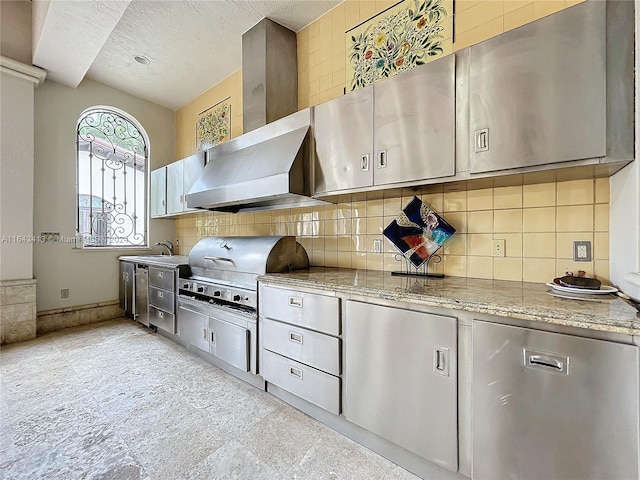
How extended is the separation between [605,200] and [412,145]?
1054 millimetres

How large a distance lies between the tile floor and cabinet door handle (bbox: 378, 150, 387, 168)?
5.66ft

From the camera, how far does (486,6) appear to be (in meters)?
1.96

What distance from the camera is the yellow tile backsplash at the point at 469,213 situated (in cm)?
165

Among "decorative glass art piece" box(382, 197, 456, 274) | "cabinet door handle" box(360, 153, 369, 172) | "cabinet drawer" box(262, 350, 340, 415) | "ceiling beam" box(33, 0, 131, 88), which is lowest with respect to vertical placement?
"cabinet drawer" box(262, 350, 340, 415)

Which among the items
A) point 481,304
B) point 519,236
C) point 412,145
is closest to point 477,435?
point 481,304

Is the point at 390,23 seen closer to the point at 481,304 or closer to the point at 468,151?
the point at 468,151

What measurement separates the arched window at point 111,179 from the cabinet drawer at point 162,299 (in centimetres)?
145

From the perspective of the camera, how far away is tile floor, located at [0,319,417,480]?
152cm

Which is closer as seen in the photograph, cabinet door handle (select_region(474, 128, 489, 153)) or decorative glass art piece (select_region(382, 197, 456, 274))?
cabinet door handle (select_region(474, 128, 489, 153))

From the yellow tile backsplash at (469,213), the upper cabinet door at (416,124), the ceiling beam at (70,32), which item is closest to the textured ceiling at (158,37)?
the ceiling beam at (70,32)

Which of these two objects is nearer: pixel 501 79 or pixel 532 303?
pixel 532 303

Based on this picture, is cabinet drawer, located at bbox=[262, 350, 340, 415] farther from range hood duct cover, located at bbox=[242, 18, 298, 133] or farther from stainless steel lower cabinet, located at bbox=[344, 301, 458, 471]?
range hood duct cover, located at bbox=[242, 18, 298, 133]

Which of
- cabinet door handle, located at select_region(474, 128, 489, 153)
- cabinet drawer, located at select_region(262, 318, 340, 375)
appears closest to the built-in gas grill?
cabinet drawer, located at select_region(262, 318, 340, 375)


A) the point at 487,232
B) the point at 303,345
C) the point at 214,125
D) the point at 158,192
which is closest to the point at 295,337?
the point at 303,345
